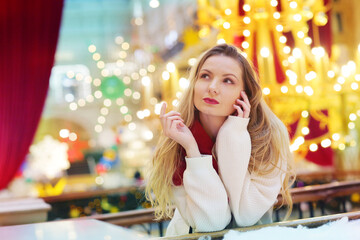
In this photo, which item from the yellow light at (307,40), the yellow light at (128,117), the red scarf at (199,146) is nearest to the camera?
the red scarf at (199,146)

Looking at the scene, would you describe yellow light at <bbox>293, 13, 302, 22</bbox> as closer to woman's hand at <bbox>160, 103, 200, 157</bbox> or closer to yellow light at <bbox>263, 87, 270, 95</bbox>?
yellow light at <bbox>263, 87, 270, 95</bbox>

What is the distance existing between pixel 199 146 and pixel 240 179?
0.64 ft

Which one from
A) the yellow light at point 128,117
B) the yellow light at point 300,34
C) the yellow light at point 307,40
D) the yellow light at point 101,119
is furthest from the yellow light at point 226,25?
the yellow light at point 101,119

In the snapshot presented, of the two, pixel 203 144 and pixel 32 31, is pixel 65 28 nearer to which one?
pixel 32 31


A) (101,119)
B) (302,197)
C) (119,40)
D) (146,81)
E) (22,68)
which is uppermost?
(119,40)

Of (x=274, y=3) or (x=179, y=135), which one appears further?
(x=274, y=3)

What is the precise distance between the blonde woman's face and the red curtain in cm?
335

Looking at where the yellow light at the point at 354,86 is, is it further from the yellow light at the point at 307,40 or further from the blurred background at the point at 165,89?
the yellow light at the point at 307,40

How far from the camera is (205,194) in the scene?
1.45m

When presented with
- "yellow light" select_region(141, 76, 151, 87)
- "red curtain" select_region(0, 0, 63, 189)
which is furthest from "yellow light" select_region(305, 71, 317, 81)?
"red curtain" select_region(0, 0, 63, 189)

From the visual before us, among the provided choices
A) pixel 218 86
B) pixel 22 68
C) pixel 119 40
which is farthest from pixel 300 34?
pixel 119 40

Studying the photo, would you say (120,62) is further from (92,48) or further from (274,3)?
(274,3)

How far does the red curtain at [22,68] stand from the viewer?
14.4ft

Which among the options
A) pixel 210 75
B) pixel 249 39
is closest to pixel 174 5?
pixel 249 39
